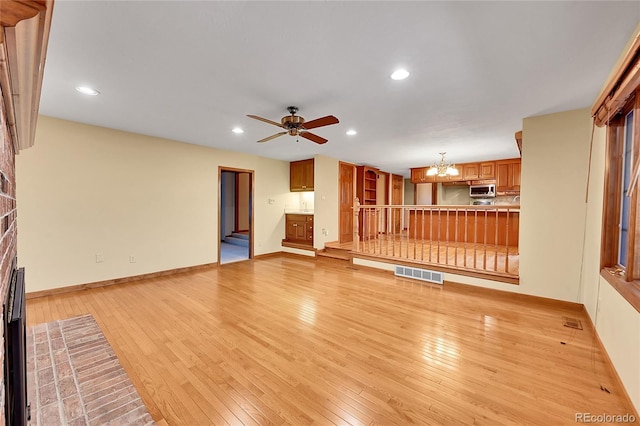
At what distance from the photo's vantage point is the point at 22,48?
792mm

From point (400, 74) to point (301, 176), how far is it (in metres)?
4.30

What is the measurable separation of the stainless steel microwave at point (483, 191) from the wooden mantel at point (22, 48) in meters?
8.60

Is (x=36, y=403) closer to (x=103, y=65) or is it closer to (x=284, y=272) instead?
(x=103, y=65)

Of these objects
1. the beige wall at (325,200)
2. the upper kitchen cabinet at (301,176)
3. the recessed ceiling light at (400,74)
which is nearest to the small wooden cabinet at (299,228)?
the beige wall at (325,200)

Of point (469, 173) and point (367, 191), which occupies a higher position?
point (469, 173)

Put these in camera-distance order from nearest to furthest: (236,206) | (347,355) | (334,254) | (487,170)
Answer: (347,355), (334,254), (487,170), (236,206)

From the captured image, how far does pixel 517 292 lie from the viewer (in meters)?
3.40

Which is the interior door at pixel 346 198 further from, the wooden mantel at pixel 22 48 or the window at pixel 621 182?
the wooden mantel at pixel 22 48

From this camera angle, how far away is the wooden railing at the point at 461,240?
388cm

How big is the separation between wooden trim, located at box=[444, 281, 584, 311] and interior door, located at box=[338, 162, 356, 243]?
10.4 feet

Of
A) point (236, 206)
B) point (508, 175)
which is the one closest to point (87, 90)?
point (236, 206)

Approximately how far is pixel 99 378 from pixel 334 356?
68.1 inches

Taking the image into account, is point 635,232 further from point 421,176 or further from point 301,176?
point 421,176

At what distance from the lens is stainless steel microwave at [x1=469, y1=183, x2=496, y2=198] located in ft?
24.0
